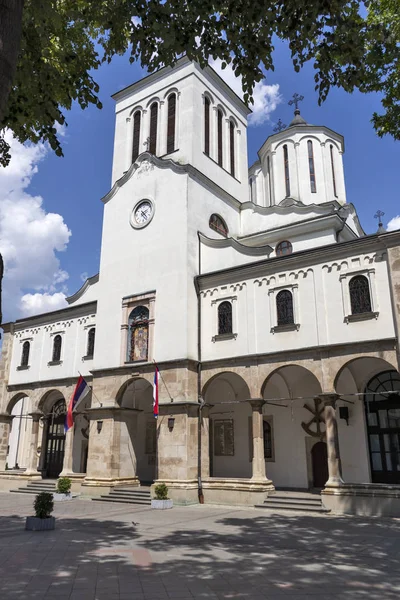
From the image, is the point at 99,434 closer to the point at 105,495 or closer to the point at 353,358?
the point at 105,495

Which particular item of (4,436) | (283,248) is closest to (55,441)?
(4,436)

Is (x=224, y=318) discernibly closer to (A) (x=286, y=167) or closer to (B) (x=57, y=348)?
(B) (x=57, y=348)

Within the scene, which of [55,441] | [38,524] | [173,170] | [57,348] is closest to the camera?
[38,524]

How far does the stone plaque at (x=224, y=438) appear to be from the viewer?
21500mm

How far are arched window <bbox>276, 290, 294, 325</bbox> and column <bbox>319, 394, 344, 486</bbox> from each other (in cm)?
311

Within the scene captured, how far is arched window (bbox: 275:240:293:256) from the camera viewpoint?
77.3 feet

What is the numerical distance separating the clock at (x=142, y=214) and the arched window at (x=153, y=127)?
3249mm

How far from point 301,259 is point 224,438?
8.75 meters

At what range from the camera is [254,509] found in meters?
16.9

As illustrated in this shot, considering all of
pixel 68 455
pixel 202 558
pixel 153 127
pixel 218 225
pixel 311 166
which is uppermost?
pixel 153 127

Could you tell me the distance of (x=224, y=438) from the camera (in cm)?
2173

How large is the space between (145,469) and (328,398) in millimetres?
10897

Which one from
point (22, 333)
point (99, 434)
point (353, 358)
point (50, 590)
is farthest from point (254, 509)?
point (22, 333)

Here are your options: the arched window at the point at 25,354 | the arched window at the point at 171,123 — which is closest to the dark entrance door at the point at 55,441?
the arched window at the point at 25,354
